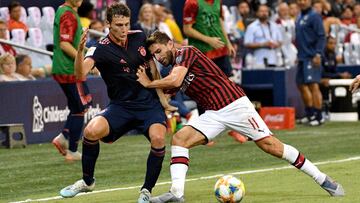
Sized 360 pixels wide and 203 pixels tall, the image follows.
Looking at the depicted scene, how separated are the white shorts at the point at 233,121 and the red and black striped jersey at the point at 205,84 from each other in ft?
0.21

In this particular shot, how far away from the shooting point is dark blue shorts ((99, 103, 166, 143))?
1091cm

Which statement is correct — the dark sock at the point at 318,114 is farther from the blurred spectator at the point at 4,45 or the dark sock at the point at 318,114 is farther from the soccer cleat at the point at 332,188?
the soccer cleat at the point at 332,188

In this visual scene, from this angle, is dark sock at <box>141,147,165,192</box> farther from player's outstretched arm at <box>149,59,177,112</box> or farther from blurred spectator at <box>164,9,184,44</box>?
blurred spectator at <box>164,9,184,44</box>

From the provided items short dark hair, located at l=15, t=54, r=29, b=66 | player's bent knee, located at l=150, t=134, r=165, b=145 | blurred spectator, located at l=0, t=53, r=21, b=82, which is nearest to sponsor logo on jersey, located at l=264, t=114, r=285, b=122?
short dark hair, located at l=15, t=54, r=29, b=66

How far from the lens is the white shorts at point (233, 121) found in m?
10.7

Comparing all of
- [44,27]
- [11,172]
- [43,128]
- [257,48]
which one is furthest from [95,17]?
[11,172]

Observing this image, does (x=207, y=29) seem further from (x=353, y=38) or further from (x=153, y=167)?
(x=353, y=38)

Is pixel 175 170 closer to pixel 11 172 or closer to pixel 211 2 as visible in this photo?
pixel 11 172

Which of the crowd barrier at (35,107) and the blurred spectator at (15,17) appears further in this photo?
the blurred spectator at (15,17)

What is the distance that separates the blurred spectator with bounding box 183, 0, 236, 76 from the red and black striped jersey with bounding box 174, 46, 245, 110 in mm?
5102

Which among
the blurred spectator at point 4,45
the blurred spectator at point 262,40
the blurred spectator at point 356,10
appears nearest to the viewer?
the blurred spectator at point 4,45

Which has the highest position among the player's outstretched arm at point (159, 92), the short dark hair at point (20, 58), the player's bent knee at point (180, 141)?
the player's outstretched arm at point (159, 92)

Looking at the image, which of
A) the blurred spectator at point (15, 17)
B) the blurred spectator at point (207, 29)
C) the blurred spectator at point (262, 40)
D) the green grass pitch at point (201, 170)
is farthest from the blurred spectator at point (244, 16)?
the blurred spectator at point (207, 29)

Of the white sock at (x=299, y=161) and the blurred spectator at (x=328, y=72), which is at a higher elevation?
the white sock at (x=299, y=161)
